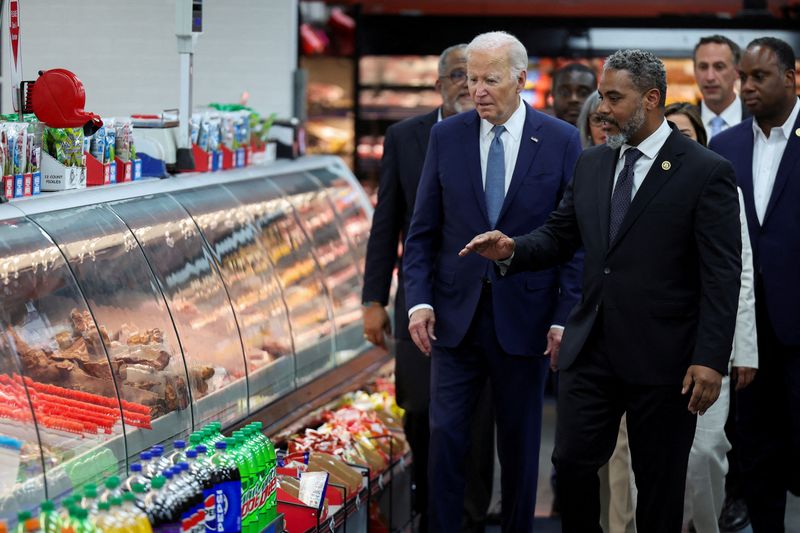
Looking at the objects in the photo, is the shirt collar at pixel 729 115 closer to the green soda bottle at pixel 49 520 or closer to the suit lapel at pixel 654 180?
the suit lapel at pixel 654 180

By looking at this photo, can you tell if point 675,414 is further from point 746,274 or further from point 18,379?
point 18,379

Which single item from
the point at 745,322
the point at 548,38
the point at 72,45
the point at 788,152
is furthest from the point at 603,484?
the point at 548,38

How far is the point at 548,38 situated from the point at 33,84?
6.35m

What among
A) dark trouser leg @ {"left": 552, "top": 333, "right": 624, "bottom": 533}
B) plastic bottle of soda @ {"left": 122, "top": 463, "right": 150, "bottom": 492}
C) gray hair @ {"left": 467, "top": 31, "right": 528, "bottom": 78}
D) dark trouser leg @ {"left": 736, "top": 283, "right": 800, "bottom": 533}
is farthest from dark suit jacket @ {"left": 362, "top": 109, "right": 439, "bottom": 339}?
plastic bottle of soda @ {"left": 122, "top": 463, "right": 150, "bottom": 492}

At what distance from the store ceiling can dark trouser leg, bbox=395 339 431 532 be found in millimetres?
5605

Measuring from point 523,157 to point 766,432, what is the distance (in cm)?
164

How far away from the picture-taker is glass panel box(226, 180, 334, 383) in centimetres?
504

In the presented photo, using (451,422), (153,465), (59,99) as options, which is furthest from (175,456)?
(59,99)

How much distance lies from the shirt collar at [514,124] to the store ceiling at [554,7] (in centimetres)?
587

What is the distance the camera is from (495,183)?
4.20 meters

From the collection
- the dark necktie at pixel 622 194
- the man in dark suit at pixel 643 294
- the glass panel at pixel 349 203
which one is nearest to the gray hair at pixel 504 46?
the man in dark suit at pixel 643 294

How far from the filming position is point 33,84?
3922 millimetres

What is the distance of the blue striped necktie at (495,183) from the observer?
4.20 metres

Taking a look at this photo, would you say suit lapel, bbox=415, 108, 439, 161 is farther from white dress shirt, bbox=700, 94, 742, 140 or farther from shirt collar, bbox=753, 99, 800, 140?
white dress shirt, bbox=700, 94, 742, 140
